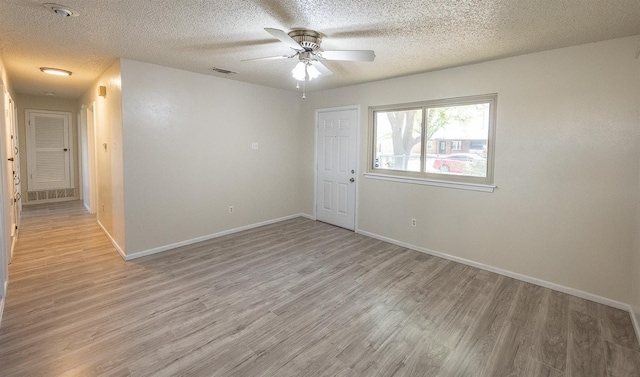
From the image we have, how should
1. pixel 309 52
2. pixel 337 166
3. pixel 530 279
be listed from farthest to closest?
pixel 337 166 → pixel 530 279 → pixel 309 52

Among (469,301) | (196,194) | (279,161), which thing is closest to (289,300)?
(469,301)

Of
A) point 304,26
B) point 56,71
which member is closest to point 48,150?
point 56,71

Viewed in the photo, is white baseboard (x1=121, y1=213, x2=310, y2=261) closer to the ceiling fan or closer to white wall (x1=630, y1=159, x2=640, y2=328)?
the ceiling fan

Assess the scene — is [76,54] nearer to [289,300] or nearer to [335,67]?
[335,67]

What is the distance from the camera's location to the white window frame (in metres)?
3.52

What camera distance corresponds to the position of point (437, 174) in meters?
4.07

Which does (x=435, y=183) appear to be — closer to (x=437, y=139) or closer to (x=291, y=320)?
(x=437, y=139)

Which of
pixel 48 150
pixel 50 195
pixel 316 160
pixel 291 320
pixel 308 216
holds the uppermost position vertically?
pixel 48 150

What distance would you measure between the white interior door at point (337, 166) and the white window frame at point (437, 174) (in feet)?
1.04

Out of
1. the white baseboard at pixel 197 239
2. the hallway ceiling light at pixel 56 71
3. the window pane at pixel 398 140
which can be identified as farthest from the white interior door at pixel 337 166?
the hallway ceiling light at pixel 56 71

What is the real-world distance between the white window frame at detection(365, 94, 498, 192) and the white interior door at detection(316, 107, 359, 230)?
318mm

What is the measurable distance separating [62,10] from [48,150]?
20.6 ft

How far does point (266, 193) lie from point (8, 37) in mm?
3609

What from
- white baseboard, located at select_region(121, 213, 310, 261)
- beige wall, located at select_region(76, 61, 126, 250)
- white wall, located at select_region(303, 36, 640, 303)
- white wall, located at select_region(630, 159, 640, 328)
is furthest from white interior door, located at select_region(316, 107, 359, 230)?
white wall, located at select_region(630, 159, 640, 328)
